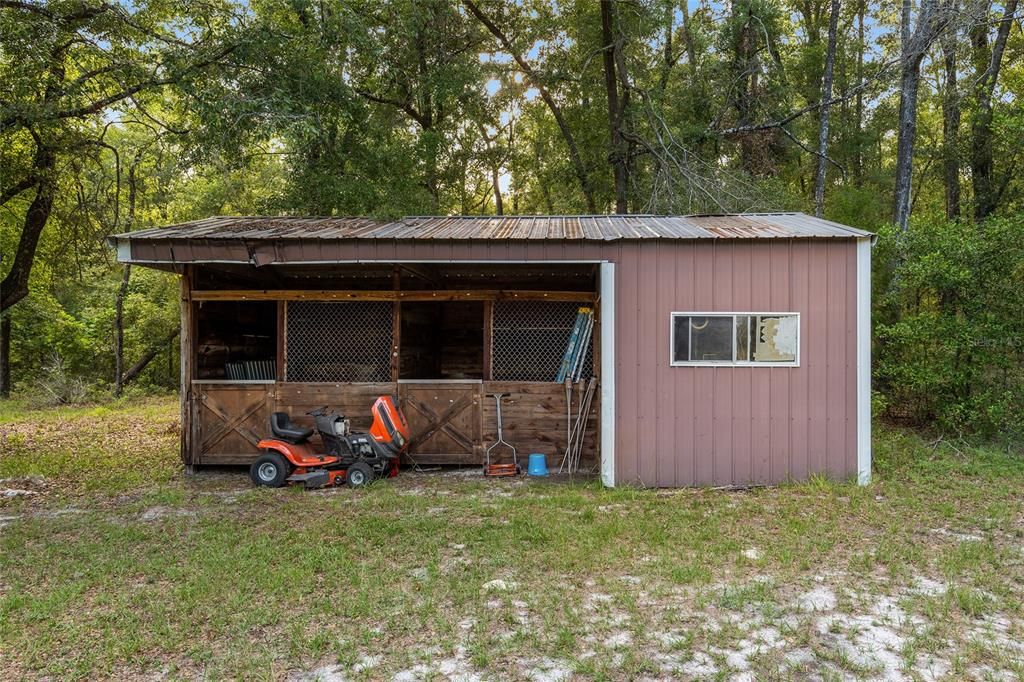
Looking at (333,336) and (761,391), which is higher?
(333,336)

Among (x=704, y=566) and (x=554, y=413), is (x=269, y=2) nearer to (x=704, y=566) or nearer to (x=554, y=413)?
(x=554, y=413)

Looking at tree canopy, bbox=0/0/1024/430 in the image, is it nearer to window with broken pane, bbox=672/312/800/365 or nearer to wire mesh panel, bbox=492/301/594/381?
wire mesh panel, bbox=492/301/594/381

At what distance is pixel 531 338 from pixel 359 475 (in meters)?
2.28

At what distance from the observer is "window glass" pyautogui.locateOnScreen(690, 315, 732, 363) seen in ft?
18.0

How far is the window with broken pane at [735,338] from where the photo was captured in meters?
5.47

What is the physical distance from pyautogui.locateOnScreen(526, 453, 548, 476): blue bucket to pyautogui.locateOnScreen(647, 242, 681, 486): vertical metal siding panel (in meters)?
1.21

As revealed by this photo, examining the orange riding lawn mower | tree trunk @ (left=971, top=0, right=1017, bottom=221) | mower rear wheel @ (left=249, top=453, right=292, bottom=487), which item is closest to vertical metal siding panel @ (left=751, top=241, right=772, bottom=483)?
the orange riding lawn mower

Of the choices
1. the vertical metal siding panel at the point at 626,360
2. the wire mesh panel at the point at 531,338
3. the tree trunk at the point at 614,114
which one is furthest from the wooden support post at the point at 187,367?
the tree trunk at the point at 614,114

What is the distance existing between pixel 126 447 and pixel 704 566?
24.2 ft

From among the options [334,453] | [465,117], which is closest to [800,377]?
[334,453]

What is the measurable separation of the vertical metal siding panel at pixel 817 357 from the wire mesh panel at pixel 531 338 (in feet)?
6.96

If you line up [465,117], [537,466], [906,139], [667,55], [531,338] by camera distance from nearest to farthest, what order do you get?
1. [537,466]
2. [531,338]
3. [906,139]
4. [667,55]
5. [465,117]

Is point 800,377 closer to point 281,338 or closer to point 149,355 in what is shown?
point 281,338

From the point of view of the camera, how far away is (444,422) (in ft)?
20.9
